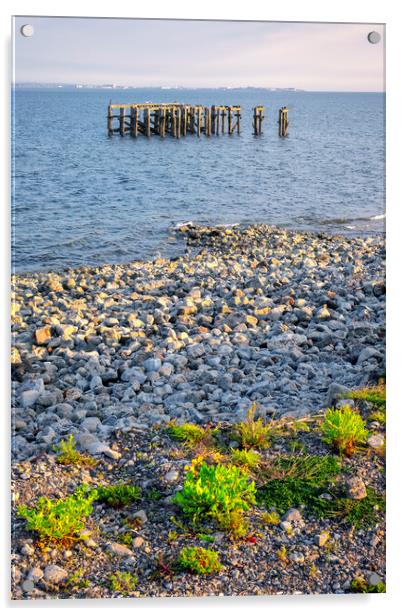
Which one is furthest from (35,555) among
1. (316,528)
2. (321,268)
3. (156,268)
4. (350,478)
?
(321,268)

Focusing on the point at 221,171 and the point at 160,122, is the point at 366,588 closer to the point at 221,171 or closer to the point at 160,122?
the point at 221,171

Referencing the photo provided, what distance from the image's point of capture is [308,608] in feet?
17.0

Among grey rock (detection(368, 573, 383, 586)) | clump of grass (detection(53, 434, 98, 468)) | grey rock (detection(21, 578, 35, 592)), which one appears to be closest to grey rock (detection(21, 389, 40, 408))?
clump of grass (detection(53, 434, 98, 468))

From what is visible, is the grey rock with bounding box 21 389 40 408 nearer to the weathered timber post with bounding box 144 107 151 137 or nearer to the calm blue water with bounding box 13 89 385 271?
the calm blue water with bounding box 13 89 385 271

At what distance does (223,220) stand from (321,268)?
148 centimetres

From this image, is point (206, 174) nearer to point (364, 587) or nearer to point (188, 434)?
point (188, 434)

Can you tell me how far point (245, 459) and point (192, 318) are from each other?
1.66 meters

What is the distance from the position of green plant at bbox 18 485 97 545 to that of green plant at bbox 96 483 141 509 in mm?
88

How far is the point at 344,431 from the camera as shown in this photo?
545cm

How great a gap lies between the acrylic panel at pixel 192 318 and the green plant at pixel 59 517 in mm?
19

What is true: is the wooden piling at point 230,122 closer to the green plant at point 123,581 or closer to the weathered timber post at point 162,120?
the weathered timber post at point 162,120
